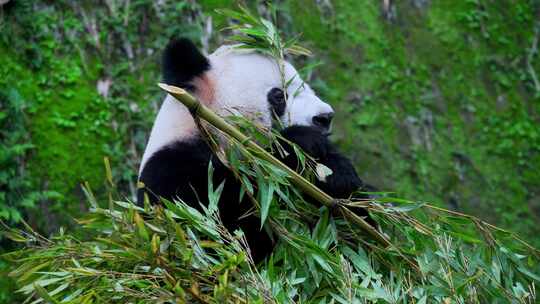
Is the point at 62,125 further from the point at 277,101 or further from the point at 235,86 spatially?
the point at 277,101

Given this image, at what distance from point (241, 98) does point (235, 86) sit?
89mm

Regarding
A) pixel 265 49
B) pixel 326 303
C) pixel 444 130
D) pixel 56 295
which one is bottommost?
pixel 444 130

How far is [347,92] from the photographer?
8.01m

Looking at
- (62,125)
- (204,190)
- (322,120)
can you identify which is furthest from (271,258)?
(62,125)

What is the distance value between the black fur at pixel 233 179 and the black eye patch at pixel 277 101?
A: 0.41 m

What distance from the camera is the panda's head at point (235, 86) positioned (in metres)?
4.08

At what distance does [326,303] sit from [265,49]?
1.68m

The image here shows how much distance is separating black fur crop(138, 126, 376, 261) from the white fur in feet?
0.75

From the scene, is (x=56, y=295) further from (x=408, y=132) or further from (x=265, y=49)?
(x=408, y=132)

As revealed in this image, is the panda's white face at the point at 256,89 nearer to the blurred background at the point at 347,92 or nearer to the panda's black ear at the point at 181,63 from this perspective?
the panda's black ear at the point at 181,63

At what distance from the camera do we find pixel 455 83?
861cm

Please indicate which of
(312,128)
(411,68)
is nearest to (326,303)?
(312,128)

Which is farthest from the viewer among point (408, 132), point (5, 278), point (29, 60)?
point (408, 132)

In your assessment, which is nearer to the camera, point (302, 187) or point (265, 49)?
point (302, 187)
